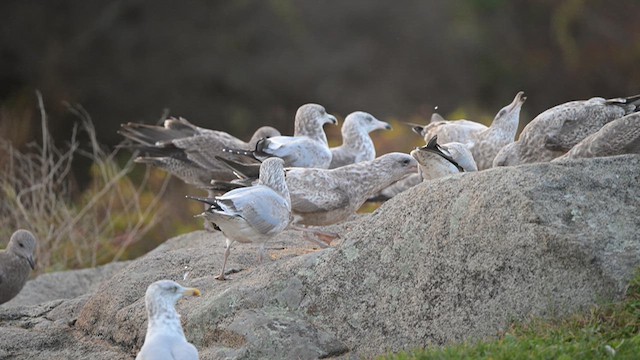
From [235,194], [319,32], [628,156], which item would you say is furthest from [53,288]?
[319,32]

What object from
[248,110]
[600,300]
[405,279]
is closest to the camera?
[600,300]

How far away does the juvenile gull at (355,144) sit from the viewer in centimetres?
1103

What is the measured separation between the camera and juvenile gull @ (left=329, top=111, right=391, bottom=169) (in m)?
11.0

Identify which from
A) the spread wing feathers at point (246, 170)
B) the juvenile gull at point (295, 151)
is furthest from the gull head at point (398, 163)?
the juvenile gull at point (295, 151)

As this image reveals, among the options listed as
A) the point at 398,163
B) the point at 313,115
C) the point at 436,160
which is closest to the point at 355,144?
the point at 313,115

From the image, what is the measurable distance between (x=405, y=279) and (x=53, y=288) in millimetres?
4980

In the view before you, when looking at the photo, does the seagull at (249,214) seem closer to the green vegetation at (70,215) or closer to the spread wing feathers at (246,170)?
the spread wing feathers at (246,170)

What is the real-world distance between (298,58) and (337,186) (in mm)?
11163

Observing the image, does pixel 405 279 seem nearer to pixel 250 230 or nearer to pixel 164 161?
pixel 250 230

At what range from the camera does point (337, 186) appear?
8.58 meters

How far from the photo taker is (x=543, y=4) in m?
19.5

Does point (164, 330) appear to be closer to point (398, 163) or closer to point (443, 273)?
point (443, 273)

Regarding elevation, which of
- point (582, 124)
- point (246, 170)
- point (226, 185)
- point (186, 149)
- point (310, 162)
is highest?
point (582, 124)

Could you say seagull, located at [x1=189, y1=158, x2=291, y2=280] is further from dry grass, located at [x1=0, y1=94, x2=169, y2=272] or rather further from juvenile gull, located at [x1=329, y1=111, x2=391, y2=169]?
dry grass, located at [x1=0, y1=94, x2=169, y2=272]
